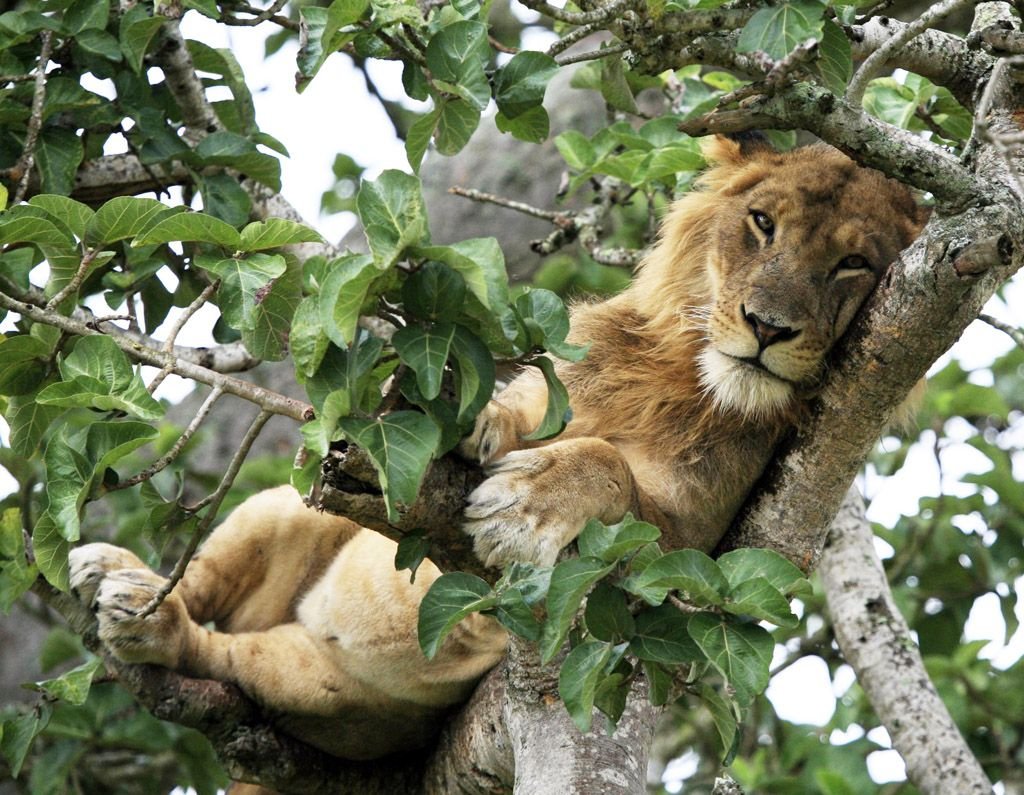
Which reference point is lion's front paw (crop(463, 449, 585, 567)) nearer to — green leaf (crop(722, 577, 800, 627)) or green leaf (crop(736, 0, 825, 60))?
green leaf (crop(722, 577, 800, 627))

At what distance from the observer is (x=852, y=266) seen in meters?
3.94

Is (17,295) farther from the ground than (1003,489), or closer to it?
farther from the ground

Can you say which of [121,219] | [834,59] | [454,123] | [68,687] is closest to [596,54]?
[454,123]

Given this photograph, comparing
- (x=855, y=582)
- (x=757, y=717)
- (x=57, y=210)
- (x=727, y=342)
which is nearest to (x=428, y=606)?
(x=57, y=210)

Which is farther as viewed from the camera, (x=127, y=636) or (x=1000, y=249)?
(x=127, y=636)

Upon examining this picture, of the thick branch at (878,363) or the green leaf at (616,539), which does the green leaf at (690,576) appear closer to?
the green leaf at (616,539)

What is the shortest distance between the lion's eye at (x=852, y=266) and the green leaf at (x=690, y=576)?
58.9 inches

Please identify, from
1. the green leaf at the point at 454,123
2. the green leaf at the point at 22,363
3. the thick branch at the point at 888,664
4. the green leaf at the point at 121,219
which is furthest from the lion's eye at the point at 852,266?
the green leaf at the point at 22,363

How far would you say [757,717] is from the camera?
639cm

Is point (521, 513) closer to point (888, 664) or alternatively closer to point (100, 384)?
point (100, 384)

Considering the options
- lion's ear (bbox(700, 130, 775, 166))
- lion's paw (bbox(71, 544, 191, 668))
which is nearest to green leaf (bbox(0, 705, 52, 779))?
lion's paw (bbox(71, 544, 191, 668))

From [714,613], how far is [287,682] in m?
2.08

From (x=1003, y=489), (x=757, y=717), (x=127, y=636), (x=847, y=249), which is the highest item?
(x=847, y=249)

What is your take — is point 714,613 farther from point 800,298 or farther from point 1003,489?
point 1003,489
